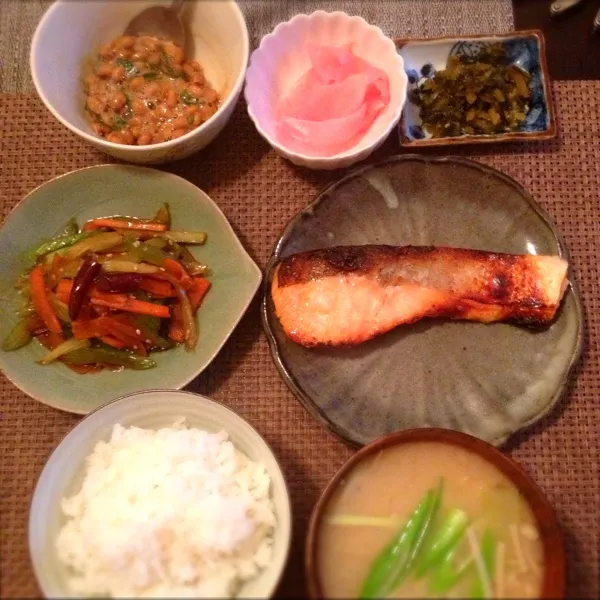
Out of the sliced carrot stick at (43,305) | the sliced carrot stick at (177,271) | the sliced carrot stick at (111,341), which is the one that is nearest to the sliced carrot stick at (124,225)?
the sliced carrot stick at (177,271)

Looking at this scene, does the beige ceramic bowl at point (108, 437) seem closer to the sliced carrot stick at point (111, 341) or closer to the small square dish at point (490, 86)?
the sliced carrot stick at point (111, 341)

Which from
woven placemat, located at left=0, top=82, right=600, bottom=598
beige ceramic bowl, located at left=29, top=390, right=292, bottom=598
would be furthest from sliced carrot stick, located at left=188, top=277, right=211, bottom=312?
beige ceramic bowl, located at left=29, top=390, right=292, bottom=598

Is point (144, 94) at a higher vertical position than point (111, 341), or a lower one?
higher

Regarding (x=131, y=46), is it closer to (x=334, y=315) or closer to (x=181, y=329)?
(x=181, y=329)

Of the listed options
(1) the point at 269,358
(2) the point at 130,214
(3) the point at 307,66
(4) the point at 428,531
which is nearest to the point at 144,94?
(2) the point at 130,214

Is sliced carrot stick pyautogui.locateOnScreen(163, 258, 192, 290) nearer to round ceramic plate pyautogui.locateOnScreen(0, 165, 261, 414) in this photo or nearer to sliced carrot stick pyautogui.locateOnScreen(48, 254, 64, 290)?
round ceramic plate pyautogui.locateOnScreen(0, 165, 261, 414)

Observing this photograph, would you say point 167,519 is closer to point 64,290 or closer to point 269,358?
point 269,358
